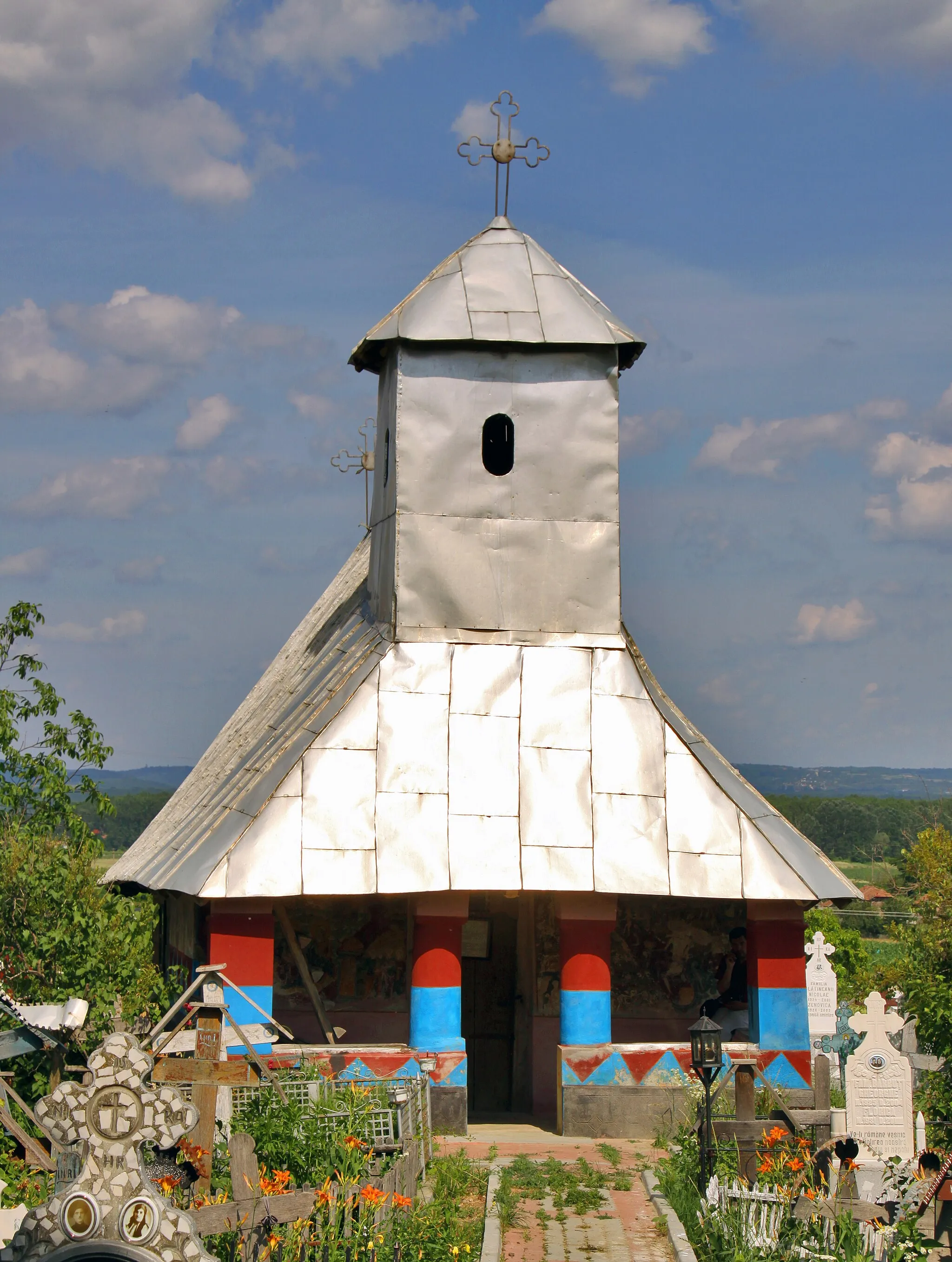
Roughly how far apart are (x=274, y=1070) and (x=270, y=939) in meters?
1.55

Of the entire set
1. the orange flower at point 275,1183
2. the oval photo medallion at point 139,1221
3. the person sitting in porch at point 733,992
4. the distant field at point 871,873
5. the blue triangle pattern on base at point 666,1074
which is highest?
the distant field at point 871,873

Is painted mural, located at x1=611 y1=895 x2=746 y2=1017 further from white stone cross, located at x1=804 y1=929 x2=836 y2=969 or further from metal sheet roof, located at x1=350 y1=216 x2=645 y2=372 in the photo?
metal sheet roof, located at x1=350 y1=216 x2=645 y2=372

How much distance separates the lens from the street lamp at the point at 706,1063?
1265 cm

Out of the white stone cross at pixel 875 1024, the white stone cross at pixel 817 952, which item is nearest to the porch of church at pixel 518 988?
the white stone cross at pixel 875 1024

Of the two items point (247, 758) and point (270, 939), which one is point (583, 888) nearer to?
point (270, 939)

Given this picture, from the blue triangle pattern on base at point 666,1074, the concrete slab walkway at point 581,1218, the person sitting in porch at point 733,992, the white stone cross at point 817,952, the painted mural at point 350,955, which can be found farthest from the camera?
the white stone cross at point 817,952

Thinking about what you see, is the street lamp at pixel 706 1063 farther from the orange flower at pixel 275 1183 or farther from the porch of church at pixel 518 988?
the orange flower at pixel 275 1183

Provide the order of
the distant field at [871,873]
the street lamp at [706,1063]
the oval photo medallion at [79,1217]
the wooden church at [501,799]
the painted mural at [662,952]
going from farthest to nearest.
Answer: the distant field at [871,873] → the painted mural at [662,952] → the wooden church at [501,799] → the street lamp at [706,1063] → the oval photo medallion at [79,1217]

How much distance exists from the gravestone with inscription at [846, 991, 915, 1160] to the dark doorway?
598 cm

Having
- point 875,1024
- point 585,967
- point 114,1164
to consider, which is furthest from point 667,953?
point 114,1164

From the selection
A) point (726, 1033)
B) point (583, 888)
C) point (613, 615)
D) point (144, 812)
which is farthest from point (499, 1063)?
point (144, 812)

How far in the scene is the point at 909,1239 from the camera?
11.8 metres

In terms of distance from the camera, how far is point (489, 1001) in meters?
20.0

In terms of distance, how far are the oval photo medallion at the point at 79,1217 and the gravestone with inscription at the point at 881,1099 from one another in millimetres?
8345
